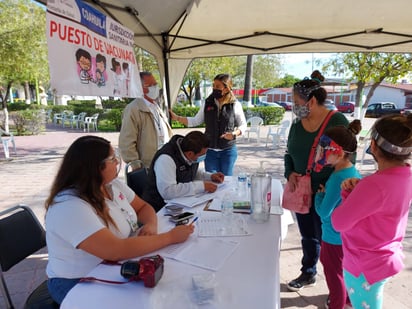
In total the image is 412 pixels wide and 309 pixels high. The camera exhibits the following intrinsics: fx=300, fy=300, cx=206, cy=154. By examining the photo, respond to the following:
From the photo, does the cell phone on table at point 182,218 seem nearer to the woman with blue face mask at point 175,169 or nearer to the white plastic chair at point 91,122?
the woman with blue face mask at point 175,169

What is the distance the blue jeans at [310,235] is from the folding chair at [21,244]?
5.29ft

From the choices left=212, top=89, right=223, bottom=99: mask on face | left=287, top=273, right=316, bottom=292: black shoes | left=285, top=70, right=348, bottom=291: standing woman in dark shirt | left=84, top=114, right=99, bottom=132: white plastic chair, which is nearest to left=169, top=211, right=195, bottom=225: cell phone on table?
left=285, top=70, right=348, bottom=291: standing woman in dark shirt

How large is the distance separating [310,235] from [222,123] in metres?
1.53

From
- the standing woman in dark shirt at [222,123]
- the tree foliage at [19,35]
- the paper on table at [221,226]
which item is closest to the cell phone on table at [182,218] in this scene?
the paper on table at [221,226]

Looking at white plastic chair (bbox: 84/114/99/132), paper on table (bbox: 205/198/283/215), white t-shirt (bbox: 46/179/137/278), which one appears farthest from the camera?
white plastic chair (bbox: 84/114/99/132)

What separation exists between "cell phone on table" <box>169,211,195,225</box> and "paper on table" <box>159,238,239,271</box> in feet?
0.78

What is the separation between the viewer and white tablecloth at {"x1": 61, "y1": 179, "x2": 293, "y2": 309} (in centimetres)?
100

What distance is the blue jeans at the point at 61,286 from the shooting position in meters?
1.26

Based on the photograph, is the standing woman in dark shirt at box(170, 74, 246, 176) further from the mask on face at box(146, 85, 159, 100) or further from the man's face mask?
the man's face mask

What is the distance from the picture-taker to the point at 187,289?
1.08 m

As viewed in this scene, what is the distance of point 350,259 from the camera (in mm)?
1454

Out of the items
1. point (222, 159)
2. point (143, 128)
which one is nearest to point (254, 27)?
point (222, 159)

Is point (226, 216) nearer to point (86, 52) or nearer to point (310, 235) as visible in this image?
point (310, 235)

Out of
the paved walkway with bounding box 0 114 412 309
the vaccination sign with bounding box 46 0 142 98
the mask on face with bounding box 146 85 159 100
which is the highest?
the vaccination sign with bounding box 46 0 142 98
